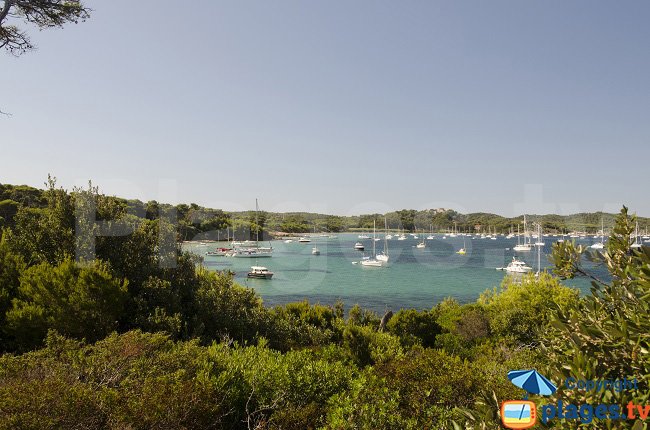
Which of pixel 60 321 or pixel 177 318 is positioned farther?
pixel 177 318

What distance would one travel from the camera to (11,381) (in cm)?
542

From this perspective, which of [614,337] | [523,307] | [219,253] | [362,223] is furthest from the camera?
[362,223]

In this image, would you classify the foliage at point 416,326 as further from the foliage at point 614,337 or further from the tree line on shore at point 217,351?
the foliage at point 614,337

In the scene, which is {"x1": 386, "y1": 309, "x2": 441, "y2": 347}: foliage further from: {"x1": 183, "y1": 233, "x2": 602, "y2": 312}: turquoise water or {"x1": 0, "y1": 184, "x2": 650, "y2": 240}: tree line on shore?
{"x1": 0, "y1": 184, "x2": 650, "y2": 240}: tree line on shore

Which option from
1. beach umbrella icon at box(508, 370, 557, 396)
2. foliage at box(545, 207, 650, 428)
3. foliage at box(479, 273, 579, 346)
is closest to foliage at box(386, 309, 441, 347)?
foliage at box(479, 273, 579, 346)

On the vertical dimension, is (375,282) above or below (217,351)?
below

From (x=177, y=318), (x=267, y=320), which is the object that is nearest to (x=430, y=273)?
(x=267, y=320)

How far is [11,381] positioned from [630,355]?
287 inches

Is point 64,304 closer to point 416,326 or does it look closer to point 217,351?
point 217,351

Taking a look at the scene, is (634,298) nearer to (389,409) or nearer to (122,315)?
(389,409)

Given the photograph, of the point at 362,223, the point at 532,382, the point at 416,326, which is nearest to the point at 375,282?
the point at 416,326

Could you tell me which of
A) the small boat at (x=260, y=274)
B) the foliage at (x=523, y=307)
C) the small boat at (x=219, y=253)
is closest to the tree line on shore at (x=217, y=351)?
the foliage at (x=523, y=307)

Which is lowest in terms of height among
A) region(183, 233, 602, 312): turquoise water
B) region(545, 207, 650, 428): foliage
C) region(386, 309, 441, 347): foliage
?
region(183, 233, 602, 312): turquoise water

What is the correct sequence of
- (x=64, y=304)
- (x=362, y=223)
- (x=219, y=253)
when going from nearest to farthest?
(x=64, y=304), (x=219, y=253), (x=362, y=223)
